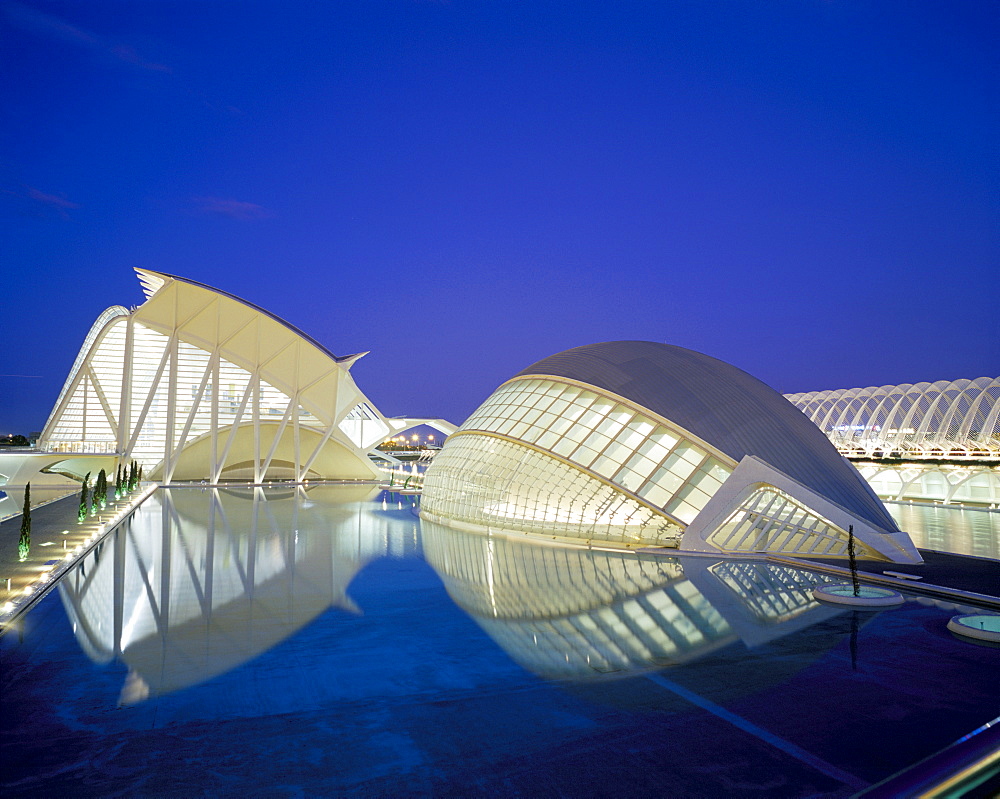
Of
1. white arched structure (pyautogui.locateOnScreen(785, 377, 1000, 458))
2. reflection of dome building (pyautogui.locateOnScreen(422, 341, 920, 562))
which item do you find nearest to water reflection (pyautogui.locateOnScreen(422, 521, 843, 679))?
reflection of dome building (pyautogui.locateOnScreen(422, 341, 920, 562))

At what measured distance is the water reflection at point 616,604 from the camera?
8.46 metres

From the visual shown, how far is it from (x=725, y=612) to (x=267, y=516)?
55.3 feet

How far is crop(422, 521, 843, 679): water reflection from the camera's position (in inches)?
333

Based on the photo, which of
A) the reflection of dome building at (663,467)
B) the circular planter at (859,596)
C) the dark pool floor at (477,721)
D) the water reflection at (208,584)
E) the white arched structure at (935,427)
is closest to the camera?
the dark pool floor at (477,721)

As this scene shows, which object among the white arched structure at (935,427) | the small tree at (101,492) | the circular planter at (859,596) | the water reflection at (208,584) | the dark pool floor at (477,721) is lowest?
the dark pool floor at (477,721)

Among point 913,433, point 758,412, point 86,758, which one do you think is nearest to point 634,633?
point 86,758

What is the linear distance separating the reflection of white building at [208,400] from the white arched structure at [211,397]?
0.07 meters

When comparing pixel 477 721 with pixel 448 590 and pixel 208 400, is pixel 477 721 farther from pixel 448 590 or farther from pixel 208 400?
pixel 208 400

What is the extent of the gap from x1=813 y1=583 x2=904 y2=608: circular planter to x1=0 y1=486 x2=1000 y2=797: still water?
38 centimetres

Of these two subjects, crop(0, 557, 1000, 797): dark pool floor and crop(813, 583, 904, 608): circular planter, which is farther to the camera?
crop(813, 583, 904, 608): circular planter

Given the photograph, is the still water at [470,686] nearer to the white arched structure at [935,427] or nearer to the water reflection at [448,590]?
the water reflection at [448,590]

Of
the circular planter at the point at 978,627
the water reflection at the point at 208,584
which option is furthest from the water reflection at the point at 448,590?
the circular planter at the point at 978,627

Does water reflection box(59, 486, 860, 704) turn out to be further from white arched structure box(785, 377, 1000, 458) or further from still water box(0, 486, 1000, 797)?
white arched structure box(785, 377, 1000, 458)

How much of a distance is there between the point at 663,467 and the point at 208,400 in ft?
135
